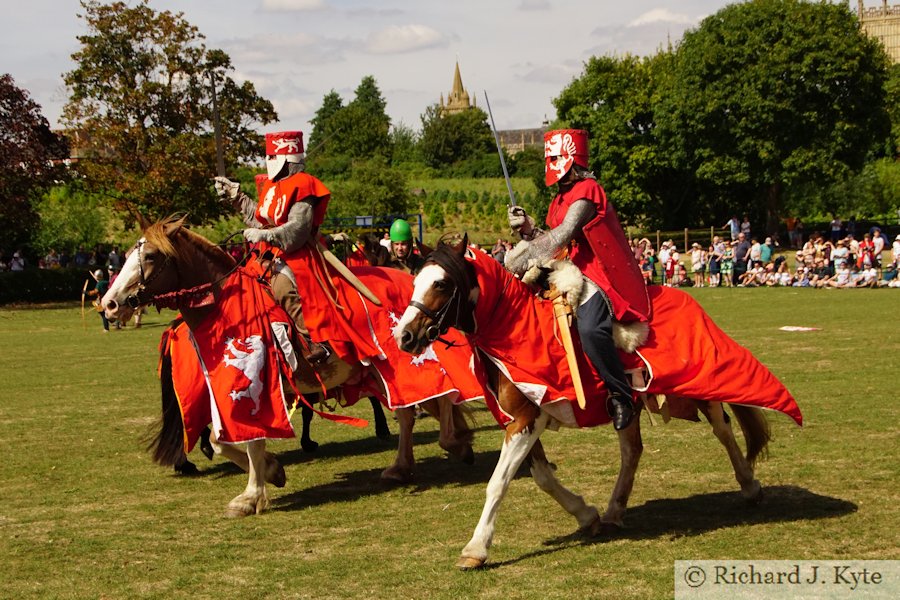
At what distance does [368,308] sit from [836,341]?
40.4ft

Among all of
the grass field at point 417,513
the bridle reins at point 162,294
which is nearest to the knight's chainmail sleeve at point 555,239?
the grass field at point 417,513

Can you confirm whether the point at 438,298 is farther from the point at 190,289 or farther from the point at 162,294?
the point at 162,294

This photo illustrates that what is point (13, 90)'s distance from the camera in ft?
144

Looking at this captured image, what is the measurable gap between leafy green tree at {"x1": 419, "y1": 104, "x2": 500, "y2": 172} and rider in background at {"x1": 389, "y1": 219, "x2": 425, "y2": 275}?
99767mm

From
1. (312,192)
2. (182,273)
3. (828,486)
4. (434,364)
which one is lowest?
(828,486)

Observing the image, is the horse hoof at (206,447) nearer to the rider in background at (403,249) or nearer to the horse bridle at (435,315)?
the rider in background at (403,249)

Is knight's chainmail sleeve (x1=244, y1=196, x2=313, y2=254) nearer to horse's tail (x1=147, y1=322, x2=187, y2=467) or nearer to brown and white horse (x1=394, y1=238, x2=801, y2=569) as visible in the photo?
horse's tail (x1=147, y1=322, x2=187, y2=467)

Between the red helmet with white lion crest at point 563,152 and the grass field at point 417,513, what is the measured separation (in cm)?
262

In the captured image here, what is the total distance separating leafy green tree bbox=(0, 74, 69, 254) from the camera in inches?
1660

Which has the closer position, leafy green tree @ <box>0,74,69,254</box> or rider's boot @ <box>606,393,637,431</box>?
rider's boot @ <box>606,393,637,431</box>

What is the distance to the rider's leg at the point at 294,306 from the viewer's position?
9461 mm

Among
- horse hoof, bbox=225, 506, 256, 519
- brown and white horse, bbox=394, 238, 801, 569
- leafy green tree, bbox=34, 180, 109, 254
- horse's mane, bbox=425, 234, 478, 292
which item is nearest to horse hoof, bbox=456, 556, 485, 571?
brown and white horse, bbox=394, 238, 801, 569

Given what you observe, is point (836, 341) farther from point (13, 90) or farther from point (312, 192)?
point (13, 90)

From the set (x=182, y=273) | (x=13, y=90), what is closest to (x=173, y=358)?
(x=182, y=273)
